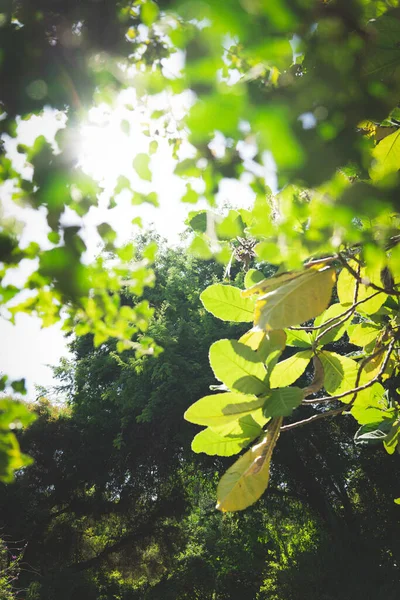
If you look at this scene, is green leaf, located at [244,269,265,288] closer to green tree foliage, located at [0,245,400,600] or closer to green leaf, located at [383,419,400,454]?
green leaf, located at [383,419,400,454]

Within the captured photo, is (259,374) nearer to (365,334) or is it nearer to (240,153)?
A: (240,153)

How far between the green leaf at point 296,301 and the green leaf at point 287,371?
0.65 feet

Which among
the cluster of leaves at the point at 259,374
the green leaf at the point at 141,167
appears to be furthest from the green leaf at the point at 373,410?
the green leaf at the point at 141,167

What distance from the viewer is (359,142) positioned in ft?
1.19

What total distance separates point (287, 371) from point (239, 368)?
18 centimetres

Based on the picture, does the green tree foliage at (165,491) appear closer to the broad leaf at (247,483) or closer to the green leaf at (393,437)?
the green leaf at (393,437)

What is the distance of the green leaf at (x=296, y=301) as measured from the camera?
2.31ft

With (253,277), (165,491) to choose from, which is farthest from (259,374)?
(165,491)

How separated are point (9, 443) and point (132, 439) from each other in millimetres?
7942

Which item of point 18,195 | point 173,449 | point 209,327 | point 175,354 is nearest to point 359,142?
point 18,195

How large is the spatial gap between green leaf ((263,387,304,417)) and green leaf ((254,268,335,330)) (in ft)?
0.44

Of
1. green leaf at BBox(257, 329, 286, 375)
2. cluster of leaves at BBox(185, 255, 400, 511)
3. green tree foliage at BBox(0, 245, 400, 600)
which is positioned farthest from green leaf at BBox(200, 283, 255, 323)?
green tree foliage at BBox(0, 245, 400, 600)

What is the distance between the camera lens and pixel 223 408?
0.79 metres

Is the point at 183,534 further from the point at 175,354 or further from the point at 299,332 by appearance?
the point at 299,332
